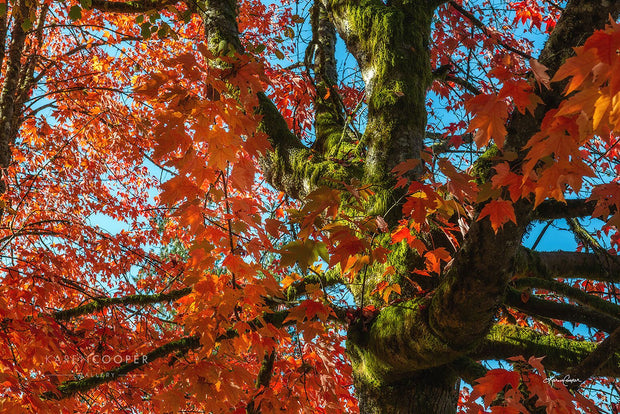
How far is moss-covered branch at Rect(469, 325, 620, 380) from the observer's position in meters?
2.18

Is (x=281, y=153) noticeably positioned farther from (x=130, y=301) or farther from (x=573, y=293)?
(x=573, y=293)

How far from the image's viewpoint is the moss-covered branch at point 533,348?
7.15 feet

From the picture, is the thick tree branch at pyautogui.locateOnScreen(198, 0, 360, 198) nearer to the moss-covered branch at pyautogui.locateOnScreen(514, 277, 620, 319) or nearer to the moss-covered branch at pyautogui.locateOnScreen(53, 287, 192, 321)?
the moss-covered branch at pyautogui.locateOnScreen(53, 287, 192, 321)

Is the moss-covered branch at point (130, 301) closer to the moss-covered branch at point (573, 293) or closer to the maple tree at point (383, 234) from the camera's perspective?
the maple tree at point (383, 234)

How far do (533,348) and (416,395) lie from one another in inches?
26.3

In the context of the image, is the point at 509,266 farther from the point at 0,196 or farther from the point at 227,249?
the point at 0,196

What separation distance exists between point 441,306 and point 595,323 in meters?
0.95

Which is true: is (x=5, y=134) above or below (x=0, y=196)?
above

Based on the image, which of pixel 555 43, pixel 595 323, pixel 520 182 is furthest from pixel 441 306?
pixel 555 43

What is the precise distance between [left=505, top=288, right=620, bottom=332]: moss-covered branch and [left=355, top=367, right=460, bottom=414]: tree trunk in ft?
1.68

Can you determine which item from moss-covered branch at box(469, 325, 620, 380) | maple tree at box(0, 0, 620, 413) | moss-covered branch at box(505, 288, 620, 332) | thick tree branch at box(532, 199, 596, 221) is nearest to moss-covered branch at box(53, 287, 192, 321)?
maple tree at box(0, 0, 620, 413)

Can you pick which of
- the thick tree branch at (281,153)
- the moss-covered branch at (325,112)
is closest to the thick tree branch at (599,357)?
the thick tree branch at (281,153)

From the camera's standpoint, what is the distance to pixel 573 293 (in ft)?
7.21

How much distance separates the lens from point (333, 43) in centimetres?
526
